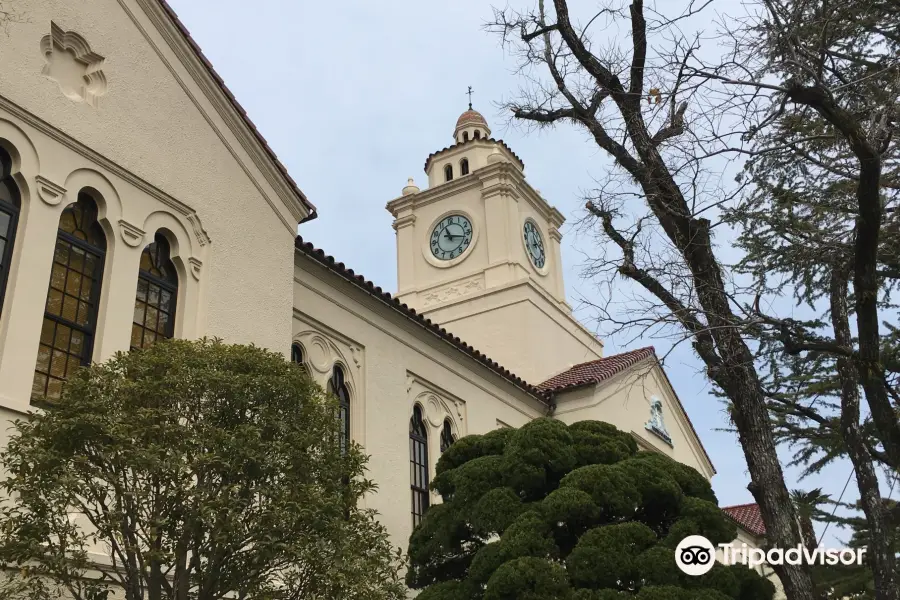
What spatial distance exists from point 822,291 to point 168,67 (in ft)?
29.0

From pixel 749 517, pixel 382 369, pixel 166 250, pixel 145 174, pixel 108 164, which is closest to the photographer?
pixel 108 164

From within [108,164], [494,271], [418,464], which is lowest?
[418,464]

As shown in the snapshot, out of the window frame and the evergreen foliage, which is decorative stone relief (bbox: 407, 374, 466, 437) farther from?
the evergreen foliage

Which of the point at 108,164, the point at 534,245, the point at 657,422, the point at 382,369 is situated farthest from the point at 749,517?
the point at 108,164

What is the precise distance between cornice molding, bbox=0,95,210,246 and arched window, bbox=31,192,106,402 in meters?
0.45

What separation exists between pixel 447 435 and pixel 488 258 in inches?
376

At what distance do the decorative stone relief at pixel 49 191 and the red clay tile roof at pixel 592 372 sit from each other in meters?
13.4

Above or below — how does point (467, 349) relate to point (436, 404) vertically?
above

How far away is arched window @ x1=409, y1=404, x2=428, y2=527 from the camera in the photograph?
1503 centimetres

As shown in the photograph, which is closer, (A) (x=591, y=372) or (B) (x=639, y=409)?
(A) (x=591, y=372)

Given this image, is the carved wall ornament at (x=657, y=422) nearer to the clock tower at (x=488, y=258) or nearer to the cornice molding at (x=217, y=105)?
the clock tower at (x=488, y=258)

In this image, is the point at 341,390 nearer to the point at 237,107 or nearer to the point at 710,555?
the point at 237,107

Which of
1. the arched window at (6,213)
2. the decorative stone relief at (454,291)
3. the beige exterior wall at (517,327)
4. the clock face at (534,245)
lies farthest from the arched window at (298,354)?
the clock face at (534,245)

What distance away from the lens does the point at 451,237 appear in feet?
86.5
